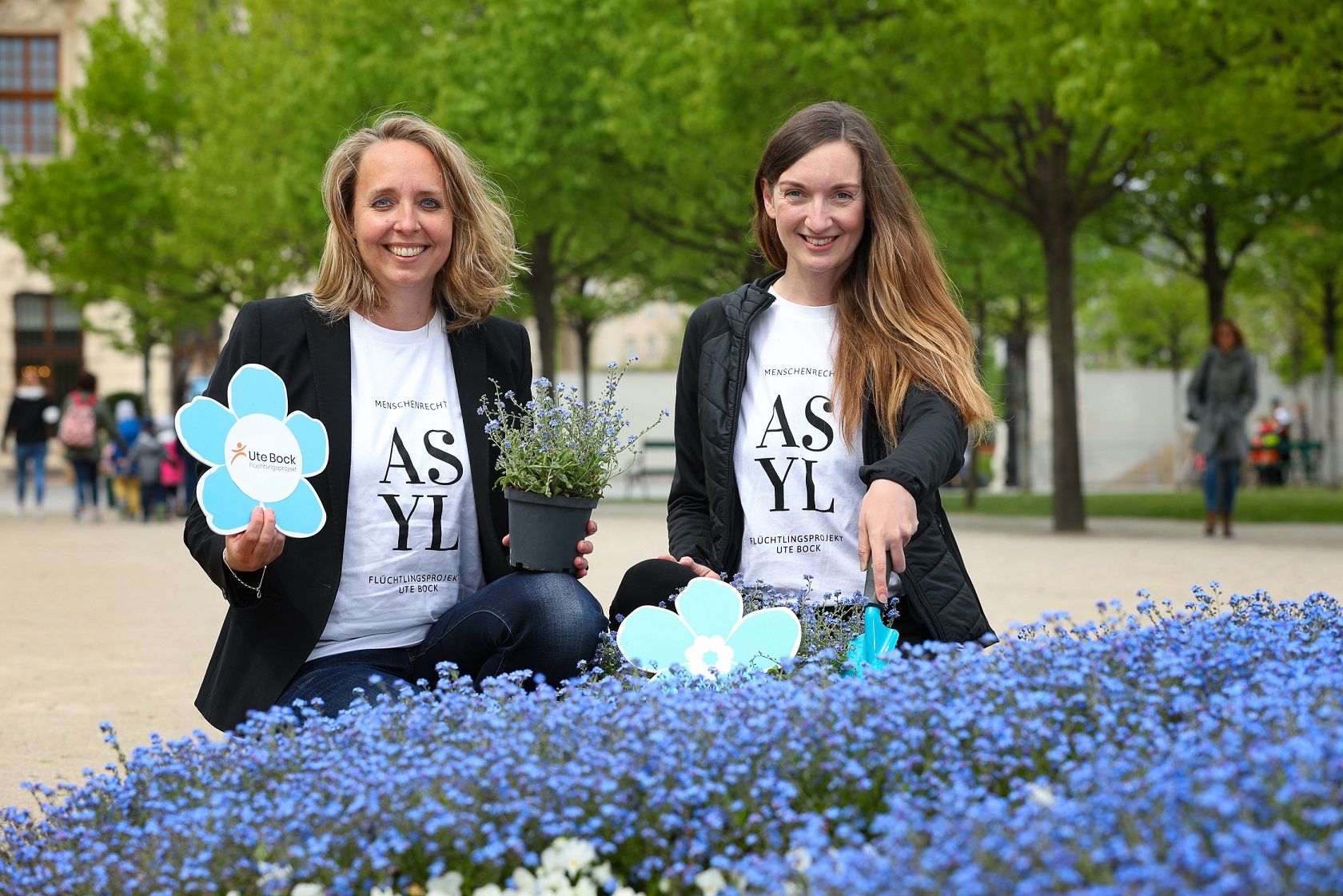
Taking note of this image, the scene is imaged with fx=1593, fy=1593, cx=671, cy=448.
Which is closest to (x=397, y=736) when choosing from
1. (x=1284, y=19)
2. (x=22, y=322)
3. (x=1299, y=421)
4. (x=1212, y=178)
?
(x=1284, y=19)

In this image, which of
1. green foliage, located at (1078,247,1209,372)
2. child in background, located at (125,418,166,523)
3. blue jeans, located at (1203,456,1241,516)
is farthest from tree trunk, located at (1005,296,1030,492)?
child in background, located at (125,418,166,523)

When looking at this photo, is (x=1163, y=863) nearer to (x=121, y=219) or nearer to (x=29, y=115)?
(x=121, y=219)

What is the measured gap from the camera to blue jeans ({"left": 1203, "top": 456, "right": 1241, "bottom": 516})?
1435 cm

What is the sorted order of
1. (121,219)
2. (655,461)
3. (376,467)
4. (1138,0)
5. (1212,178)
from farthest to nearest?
1. (655,461)
2. (121,219)
3. (1212,178)
4. (1138,0)
5. (376,467)

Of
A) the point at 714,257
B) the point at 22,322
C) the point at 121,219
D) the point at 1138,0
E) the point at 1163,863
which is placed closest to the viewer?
the point at 1163,863

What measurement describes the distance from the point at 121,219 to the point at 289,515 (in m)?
25.4

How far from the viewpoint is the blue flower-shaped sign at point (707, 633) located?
329cm

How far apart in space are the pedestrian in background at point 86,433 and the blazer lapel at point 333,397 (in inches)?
630

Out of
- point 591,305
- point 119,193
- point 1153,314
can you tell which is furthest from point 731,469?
point 1153,314

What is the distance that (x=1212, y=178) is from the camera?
20.5 meters

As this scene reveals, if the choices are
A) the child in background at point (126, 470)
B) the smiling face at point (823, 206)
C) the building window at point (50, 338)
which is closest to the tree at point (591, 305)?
the child in background at point (126, 470)

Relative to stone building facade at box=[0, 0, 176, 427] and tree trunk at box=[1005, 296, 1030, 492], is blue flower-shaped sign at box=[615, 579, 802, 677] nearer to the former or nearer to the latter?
tree trunk at box=[1005, 296, 1030, 492]

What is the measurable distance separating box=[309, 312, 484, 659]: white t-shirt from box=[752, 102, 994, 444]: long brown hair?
94cm

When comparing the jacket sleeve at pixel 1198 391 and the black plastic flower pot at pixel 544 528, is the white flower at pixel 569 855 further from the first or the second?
the jacket sleeve at pixel 1198 391
